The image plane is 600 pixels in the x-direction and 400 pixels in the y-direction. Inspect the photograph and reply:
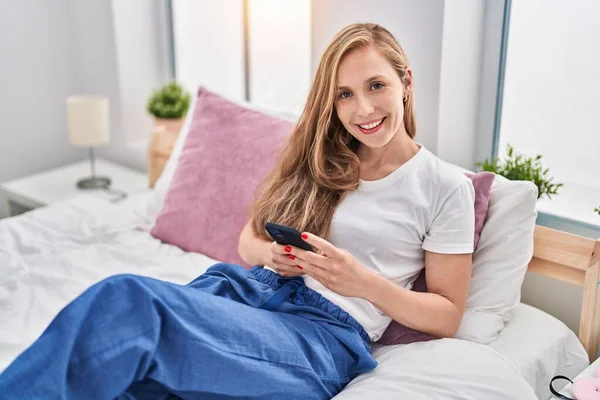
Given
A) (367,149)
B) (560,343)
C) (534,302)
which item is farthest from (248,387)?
(534,302)

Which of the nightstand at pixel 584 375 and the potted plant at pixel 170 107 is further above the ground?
the potted plant at pixel 170 107

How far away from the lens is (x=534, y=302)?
190cm

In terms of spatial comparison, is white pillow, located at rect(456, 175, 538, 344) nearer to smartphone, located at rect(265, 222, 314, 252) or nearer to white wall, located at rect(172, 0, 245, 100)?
smartphone, located at rect(265, 222, 314, 252)

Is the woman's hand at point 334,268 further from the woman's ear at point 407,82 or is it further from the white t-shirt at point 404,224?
the woman's ear at point 407,82

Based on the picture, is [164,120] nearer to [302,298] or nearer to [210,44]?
[210,44]

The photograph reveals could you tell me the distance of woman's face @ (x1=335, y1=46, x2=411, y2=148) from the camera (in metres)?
1.52

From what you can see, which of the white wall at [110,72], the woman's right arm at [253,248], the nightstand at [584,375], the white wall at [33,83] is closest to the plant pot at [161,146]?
the white wall at [110,72]

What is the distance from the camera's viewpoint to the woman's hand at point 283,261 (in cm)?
151

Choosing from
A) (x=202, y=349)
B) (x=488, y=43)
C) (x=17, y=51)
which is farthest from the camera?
(x=17, y=51)

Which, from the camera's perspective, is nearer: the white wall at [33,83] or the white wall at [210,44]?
the white wall at [210,44]

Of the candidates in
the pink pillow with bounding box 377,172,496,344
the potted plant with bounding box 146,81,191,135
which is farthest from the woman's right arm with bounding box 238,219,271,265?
the potted plant with bounding box 146,81,191,135

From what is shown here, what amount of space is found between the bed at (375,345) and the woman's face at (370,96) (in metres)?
0.46

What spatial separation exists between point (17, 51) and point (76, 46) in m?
0.26

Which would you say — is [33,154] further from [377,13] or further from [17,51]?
[377,13]
